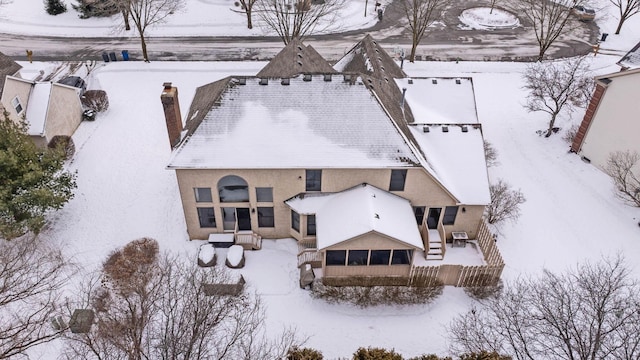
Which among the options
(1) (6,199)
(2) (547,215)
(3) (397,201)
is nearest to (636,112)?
(2) (547,215)

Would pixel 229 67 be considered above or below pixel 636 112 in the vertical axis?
below

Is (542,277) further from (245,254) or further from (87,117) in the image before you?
(87,117)

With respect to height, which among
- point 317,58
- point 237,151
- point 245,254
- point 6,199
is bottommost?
point 245,254

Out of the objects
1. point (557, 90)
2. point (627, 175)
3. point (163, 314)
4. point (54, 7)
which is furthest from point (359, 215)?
point (54, 7)

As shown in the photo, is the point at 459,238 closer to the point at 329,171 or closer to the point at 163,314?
the point at 329,171

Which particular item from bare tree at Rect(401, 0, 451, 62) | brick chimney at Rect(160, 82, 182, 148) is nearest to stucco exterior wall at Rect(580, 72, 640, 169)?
bare tree at Rect(401, 0, 451, 62)

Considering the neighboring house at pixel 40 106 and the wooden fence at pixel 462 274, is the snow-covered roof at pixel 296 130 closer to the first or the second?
the wooden fence at pixel 462 274

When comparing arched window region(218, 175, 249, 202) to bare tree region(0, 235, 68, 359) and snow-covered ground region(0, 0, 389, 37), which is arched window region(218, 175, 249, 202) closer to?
bare tree region(0, 235, 68, 359)
